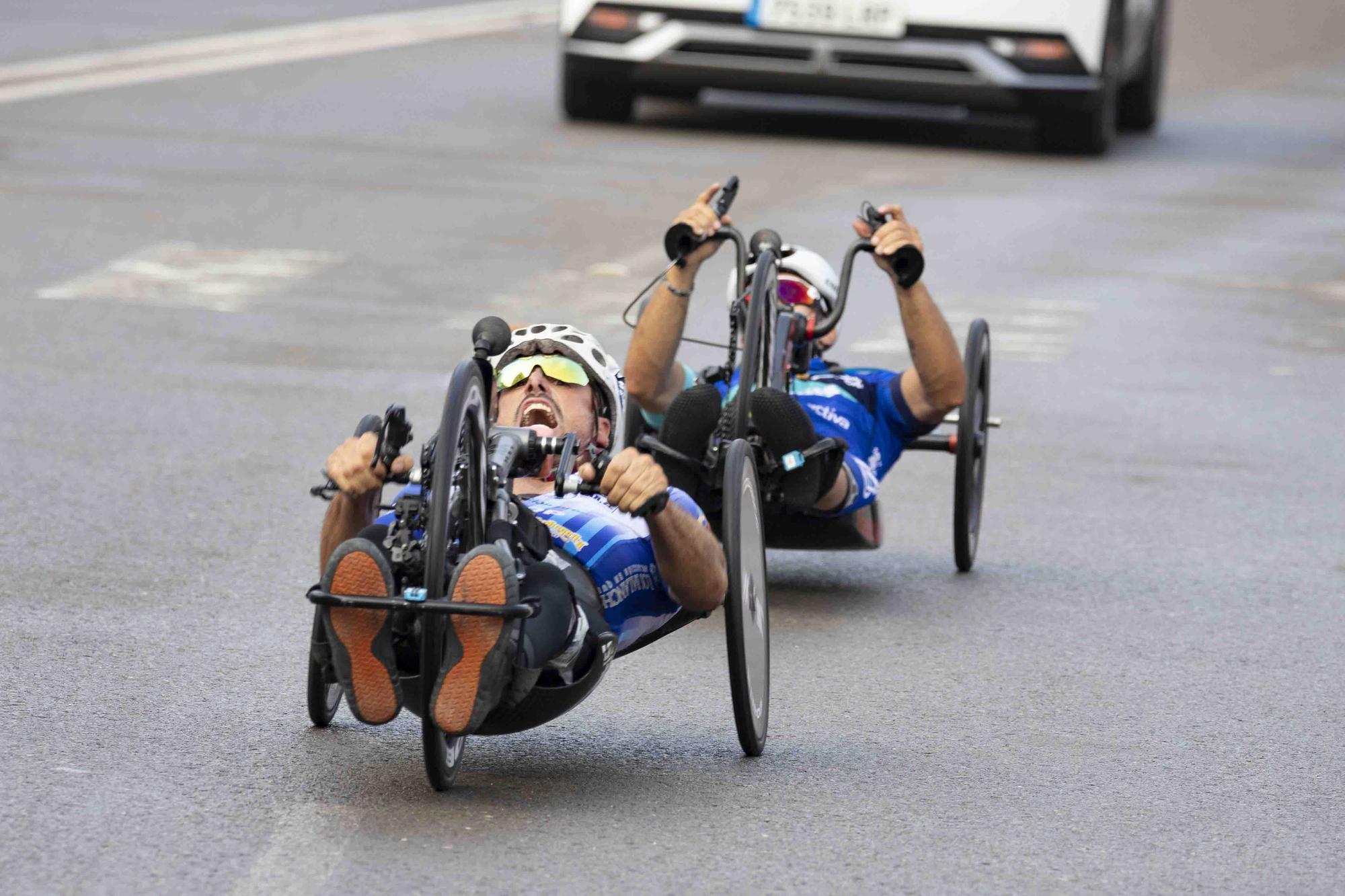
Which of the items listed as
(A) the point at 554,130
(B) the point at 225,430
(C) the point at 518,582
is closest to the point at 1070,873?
(C) the point at 518,582

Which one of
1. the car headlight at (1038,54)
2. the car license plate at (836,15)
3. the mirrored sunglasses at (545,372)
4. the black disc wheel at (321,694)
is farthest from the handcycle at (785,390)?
the car headlight at (1038,54)

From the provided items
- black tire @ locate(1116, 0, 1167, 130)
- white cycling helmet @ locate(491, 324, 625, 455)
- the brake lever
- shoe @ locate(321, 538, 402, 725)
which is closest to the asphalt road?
shoe @ locate(321, 538, 402, 725)

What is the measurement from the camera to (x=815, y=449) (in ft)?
20.9

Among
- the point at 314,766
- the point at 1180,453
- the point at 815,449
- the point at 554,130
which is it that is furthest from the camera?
the point at 554,130

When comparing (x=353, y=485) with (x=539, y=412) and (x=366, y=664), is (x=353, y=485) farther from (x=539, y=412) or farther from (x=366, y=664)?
(x=539, y=412)

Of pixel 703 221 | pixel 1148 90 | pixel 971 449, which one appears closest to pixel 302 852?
pixel 703 221

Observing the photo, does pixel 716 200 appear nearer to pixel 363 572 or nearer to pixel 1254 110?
pixel 363 572

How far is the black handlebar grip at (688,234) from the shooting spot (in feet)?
20.9

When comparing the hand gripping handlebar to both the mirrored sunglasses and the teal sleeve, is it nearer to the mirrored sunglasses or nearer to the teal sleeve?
the mirrored sunglasses

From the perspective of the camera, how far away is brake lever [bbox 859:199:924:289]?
6430 millimetres

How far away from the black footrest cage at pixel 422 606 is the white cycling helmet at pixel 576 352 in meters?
1.03

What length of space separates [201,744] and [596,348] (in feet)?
3.91

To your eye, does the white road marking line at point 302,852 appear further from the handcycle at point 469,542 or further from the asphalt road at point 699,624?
the handcycle at point 469,542

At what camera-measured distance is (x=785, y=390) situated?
22.2ft
